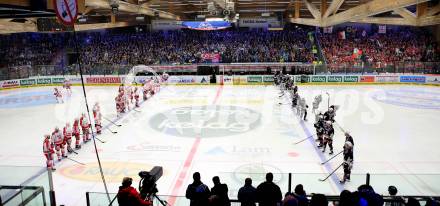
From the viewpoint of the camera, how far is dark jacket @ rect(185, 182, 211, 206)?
520 centimetres

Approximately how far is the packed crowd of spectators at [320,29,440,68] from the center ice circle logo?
15899 millimetres

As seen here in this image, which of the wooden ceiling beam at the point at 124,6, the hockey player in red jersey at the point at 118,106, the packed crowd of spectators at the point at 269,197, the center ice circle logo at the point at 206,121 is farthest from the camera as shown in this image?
the hockey player in red jersey at the point at 118,106

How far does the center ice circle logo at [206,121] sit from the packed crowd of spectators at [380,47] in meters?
15.9

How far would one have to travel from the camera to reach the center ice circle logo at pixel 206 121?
14.3 m

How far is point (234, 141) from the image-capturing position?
42.6ft

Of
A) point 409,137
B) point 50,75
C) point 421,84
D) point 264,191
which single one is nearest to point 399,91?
point 421,84

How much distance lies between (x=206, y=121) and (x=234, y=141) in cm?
326

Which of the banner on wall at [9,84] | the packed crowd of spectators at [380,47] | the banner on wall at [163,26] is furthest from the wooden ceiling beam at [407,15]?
the banner on wall at [9,84]

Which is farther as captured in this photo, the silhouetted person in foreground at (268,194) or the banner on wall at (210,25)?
the banner on wall at (210,25)

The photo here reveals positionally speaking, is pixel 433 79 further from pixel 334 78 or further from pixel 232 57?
pixel 232 57

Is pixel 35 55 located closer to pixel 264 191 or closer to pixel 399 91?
pixel 399 91

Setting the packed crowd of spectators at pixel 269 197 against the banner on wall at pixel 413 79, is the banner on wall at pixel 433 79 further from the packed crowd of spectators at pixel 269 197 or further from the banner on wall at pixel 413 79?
the packed crowd of spectators at pixel 269 197

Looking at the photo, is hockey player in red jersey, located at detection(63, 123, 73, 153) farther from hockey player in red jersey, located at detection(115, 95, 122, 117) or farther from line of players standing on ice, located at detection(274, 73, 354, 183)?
line of players standing on ice, located at detection(274, 73, 354, 183)

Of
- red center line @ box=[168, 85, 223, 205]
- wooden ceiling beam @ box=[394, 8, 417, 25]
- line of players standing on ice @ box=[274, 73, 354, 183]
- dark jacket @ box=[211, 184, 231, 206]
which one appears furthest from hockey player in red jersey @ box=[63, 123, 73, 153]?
wooden ceiling beam @ box=[394, 8, 417, 25]
